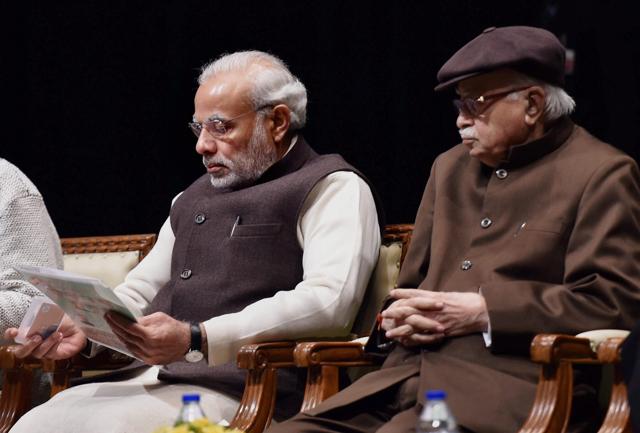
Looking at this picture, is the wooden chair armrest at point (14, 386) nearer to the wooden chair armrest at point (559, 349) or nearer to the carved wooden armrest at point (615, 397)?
the wooden chair armrest at point (559, 349)

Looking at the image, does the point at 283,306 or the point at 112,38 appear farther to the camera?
the point at 112,38

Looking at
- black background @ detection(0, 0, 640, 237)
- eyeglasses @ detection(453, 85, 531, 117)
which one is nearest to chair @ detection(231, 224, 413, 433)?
eyeglasses @ detection(453, 85, 531, 117)

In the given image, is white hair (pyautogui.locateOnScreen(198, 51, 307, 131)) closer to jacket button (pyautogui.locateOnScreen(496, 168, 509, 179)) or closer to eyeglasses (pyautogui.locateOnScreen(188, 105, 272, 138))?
eyeglasses (pyautogui.locateOnScreen(188, 105, 272, 138))

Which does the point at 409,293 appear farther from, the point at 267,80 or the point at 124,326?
the point at 267,80

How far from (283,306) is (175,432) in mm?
1257

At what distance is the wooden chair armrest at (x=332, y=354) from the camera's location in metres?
3.09

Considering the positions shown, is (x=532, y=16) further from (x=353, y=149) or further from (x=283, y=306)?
(x=283, y=306)

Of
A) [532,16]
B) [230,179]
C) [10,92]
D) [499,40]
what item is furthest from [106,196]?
[499,40]

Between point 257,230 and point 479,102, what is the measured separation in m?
0.73

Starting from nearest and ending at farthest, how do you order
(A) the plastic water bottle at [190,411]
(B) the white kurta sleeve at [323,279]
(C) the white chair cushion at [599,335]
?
(A) the plastic water bottle at [190,411] → (C) the white chair cushion at [599,335] → (B) the white kurta sleeve at [323,279]

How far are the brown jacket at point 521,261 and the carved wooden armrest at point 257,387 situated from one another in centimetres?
21

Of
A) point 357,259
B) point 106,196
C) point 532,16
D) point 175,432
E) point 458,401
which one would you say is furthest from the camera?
point 106,196

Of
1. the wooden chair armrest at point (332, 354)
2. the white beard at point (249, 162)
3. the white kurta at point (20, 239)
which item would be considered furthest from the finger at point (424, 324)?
the white kurta at point (20, 239)

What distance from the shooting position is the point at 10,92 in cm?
517
